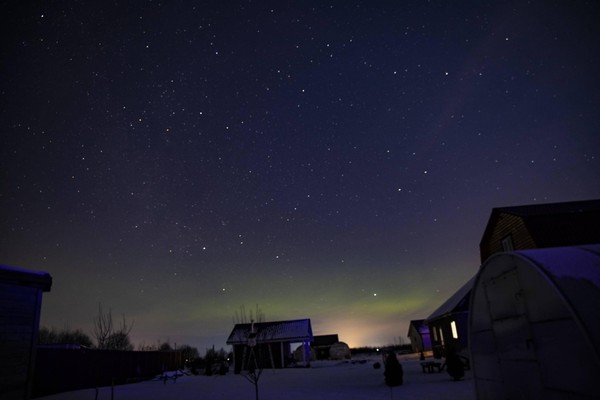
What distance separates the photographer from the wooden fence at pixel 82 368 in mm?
19891

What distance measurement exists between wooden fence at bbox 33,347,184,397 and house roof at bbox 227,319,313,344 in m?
9.23

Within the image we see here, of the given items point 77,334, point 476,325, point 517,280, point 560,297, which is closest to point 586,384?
point 560,297

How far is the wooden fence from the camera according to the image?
19.9 metres

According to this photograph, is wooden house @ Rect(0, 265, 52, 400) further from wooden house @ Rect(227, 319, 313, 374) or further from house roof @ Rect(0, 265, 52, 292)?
wooden house @ Rect(227, 319, 313, 374)

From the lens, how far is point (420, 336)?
49500 millimetres

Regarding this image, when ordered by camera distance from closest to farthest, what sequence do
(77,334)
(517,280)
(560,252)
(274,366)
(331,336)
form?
(560,252)
(517,280)
(274,366)
(331,336)
(77,334)

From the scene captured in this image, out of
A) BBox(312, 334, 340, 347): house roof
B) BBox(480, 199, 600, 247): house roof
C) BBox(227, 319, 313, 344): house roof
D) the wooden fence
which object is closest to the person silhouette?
BBox(480, 199, 600, 247): house roof

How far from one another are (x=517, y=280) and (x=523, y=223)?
1445 centimetres

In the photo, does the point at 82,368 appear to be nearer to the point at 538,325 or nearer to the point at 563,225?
the point at 538,325

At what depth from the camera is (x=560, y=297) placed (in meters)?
4.95

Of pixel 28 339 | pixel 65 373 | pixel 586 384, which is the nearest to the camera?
pixel 586 384

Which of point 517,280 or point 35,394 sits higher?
point 517,280

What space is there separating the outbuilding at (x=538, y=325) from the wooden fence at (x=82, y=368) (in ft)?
49.5

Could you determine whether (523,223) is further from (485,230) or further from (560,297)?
(560,297)
